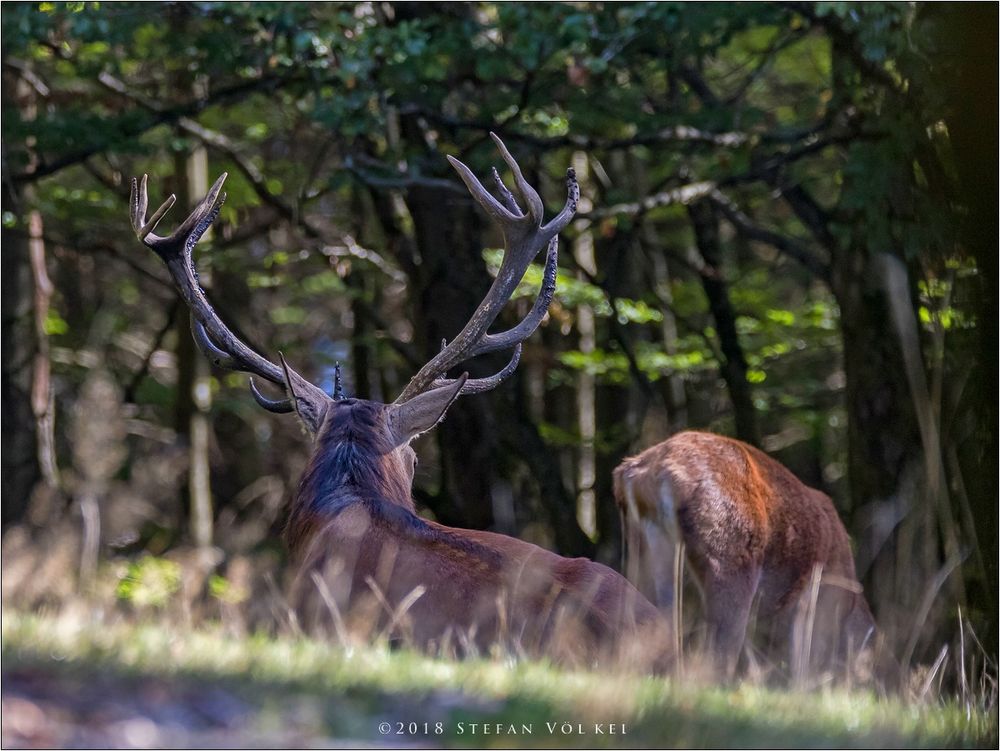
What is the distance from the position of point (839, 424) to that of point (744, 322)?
1.82m

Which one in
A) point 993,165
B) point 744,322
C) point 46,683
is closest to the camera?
point 46,683

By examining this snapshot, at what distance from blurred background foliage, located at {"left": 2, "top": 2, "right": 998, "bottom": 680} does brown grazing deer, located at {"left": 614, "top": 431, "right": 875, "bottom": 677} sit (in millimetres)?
753

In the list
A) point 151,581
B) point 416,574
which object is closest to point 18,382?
point 151,581

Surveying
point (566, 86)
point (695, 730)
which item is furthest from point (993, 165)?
point (566, 86)

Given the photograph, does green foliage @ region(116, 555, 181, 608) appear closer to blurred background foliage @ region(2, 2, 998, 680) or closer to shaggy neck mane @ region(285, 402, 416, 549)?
blurred background foliage @ region(2, 2, 998, 680)

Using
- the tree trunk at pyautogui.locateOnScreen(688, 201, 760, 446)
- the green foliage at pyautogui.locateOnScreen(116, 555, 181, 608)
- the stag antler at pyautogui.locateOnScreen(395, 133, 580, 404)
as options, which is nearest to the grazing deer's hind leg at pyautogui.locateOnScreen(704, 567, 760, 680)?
the stag antler at pyautogui.locateOnScreen(395, 133, 580, 404)

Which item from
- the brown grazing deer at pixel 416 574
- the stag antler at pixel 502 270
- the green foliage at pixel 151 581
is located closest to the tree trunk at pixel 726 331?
the green foliage at pixel 151 581

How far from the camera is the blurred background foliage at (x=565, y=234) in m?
7.30

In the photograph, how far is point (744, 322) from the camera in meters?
14.6

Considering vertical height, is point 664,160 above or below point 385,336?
above

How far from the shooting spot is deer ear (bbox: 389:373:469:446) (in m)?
6.53

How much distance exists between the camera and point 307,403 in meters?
6.71

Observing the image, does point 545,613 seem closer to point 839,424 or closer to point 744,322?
point 744,322

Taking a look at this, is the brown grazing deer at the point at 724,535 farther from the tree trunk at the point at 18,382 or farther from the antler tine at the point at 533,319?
the tree trunk at the point at 18,382
